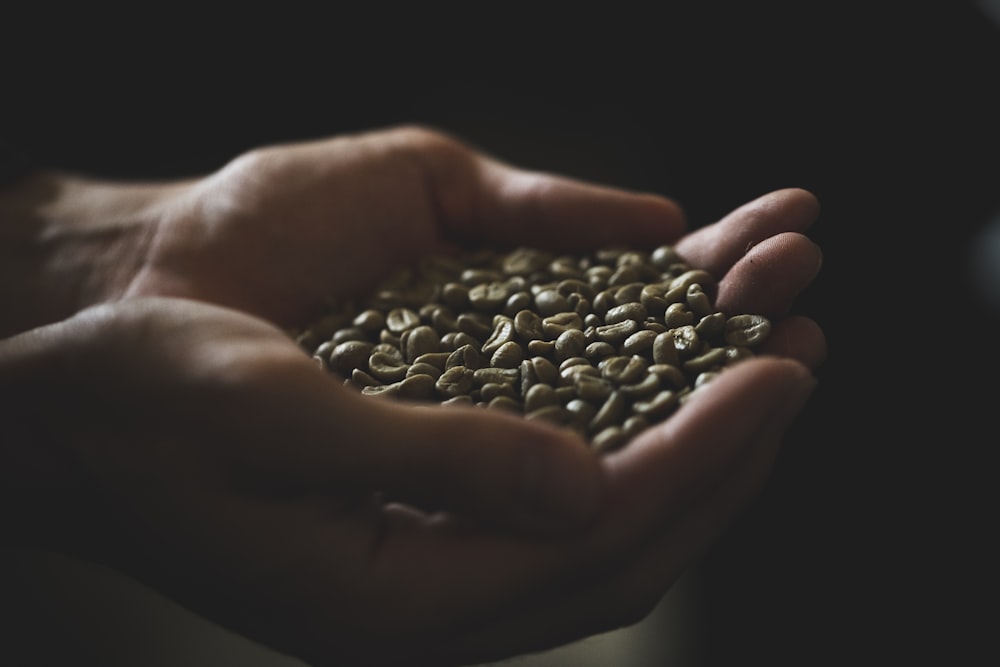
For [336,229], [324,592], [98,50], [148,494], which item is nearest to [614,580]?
[324,592]

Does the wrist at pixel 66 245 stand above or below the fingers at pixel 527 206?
below

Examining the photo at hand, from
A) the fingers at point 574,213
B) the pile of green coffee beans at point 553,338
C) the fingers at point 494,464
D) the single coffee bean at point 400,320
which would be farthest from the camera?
the fingers at point 574,213

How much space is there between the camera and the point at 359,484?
874 millimetres

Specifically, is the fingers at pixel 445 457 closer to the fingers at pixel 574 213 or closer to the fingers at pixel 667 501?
the fingers at pixel 667 501

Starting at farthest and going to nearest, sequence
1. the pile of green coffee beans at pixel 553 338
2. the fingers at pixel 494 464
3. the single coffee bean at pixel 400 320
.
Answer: the single coffee bean at pixel 400 320, the pile of green coffee beans at pixel 553 338, the fingers at pixel 494 464

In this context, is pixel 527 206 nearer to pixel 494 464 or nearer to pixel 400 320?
pixel 400 320

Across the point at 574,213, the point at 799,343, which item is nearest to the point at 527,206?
the point at 574,213

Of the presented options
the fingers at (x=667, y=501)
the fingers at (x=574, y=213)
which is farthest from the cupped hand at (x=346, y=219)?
the fingers at (x=667, y=501)

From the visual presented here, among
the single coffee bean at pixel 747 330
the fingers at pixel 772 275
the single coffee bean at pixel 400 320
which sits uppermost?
the fingers at pixel 772 275

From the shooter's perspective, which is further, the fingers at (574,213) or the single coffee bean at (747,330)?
the fingers at (574,213)

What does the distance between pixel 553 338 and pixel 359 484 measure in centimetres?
41

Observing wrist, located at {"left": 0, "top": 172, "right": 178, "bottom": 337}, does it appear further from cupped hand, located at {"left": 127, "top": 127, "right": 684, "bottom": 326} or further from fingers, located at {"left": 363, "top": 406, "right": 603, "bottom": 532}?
fingers, located at {"left": 363, "top": 406, "right": 603, "bottom": 532}

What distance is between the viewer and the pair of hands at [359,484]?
84cm

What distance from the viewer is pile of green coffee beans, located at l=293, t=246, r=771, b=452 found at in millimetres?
1053
